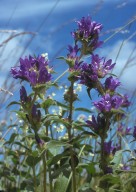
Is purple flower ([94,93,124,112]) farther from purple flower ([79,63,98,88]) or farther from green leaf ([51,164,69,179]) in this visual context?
green leaf ([51,164,69,179])

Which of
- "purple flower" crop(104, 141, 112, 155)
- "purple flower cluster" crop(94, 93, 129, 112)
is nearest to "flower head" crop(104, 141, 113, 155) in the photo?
"purple flower" crop(104, 141, 112, 155)

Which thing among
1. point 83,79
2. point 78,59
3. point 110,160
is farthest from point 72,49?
point 110,160

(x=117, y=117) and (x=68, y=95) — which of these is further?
(x=117, y=117)

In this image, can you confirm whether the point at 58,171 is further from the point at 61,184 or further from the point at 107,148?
the point at 107,148

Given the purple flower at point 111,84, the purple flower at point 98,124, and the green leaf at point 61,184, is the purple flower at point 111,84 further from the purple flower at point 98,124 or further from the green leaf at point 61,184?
the green leaf at point 61,184

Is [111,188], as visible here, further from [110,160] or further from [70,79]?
[70,79]
